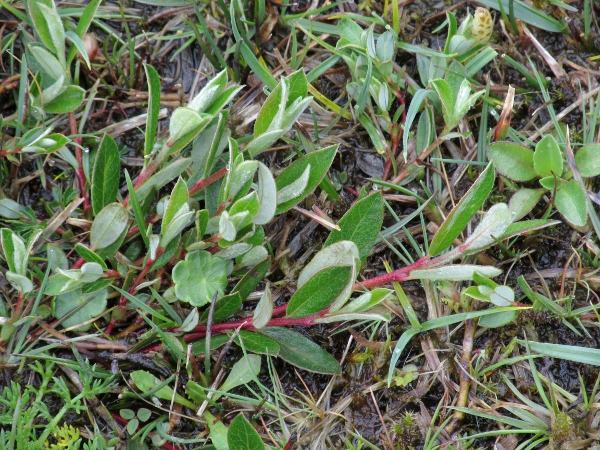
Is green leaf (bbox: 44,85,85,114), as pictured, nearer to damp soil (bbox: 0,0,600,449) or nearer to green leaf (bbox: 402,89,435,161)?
damp soil (bbox: 0,0,600,449)

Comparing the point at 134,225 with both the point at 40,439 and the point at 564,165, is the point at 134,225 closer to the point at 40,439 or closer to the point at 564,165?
the point at 40,439

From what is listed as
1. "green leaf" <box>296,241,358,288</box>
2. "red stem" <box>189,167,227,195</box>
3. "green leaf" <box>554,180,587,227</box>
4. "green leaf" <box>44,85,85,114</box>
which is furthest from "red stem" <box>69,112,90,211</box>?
"green leaf" <box>554,180,587,227</box>

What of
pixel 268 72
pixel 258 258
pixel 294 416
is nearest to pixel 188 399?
pixel 294 416

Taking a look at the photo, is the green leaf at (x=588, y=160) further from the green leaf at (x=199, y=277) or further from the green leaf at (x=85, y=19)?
the green leaf at (x=85, y=19)

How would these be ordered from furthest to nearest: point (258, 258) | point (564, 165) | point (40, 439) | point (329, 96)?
point (329, 96) → point (564, 165) → point (258, 258) → point (40, 439)

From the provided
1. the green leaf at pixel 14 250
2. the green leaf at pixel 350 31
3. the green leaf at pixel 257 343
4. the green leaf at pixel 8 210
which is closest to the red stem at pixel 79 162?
the green leaf at pixel 8 210

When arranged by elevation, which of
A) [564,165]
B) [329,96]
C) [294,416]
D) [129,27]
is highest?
[129,27]

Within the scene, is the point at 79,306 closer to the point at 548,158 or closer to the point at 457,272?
the point at 457,272
